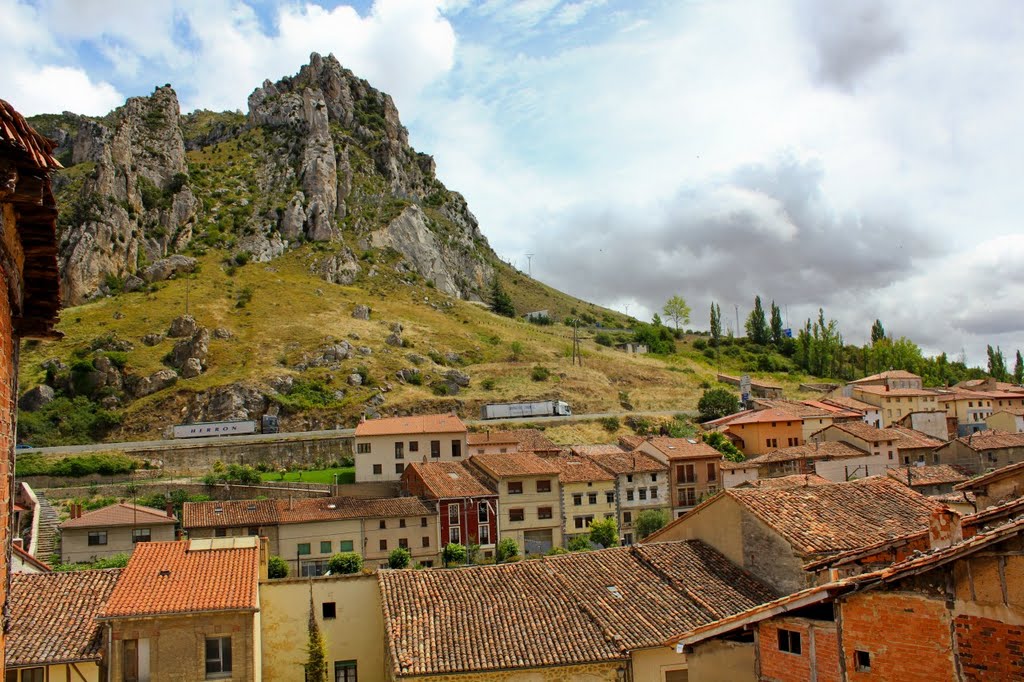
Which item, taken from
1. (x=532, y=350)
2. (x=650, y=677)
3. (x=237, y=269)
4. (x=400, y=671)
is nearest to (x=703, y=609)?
(x=650, y=677)

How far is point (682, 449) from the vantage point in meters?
57.1

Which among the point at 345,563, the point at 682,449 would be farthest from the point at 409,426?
the point at 682,449

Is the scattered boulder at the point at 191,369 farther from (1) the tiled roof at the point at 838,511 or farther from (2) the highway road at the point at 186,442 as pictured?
(1) the tiled roof at the point at 838,511

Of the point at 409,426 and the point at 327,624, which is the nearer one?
the point at 327,624

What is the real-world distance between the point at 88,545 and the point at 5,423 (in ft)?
137

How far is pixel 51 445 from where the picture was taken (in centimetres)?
7150

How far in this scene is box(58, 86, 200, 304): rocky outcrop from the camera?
338 feet

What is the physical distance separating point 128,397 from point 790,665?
82.8 meters

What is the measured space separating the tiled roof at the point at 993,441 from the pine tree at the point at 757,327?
7994cm

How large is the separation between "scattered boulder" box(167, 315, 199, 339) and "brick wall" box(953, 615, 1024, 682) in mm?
91512

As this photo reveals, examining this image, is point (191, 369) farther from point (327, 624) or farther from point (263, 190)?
point (327, 624)

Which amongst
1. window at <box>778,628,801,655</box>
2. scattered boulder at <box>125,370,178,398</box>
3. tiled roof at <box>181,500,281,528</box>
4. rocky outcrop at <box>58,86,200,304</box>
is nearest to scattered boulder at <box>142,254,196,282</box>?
rocky outcrop at <box>58,86,200,304</box>

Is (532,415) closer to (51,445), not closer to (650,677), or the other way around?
(51,445)

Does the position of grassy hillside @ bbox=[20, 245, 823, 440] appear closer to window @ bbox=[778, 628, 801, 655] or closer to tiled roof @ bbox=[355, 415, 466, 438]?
tiled roof @ bbox=[355, 415, 466, 438]
